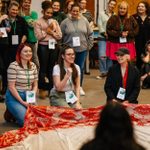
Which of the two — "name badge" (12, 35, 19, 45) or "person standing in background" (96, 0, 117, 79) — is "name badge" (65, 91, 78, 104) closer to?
"name badge" (12, 35, 19, 45)

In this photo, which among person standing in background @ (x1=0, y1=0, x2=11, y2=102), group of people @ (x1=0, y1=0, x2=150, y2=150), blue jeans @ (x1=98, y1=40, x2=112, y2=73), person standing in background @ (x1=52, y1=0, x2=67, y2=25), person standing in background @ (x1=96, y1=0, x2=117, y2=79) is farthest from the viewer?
blue jeans @ (x1=98, y1=40, x2=112, y2=73)

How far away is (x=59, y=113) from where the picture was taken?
4.67 meters

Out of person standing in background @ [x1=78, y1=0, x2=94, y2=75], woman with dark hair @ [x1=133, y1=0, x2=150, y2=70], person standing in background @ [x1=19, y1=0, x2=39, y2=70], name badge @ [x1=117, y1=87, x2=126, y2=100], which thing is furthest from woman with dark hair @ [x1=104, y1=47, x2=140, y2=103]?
woman with dark hair @ [x1=133, y1=0, x2=150, y2=70]

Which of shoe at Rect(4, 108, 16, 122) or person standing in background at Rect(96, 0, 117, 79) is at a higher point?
person standing in background at Rect(96, 0, 117, 79)

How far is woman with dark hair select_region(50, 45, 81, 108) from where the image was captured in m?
5.11

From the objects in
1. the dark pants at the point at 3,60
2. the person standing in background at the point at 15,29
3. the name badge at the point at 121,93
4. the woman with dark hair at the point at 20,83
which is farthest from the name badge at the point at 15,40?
the name badge at the point at 121,93

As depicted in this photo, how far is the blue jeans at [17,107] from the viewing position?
4973mm

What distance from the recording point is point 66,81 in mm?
5086

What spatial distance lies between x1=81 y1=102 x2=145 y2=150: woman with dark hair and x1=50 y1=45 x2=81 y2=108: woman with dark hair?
316cm

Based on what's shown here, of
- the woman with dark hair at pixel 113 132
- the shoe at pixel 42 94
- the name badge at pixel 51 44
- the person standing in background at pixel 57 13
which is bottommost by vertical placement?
the shoe at pixel 42 94

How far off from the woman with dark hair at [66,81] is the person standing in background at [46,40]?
1.30 metres

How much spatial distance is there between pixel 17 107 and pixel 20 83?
0.89 ft

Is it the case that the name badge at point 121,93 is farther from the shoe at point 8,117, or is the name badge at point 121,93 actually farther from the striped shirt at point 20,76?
the shoe at point 8,117

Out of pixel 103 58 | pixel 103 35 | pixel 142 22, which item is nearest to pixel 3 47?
pixel 103 35
